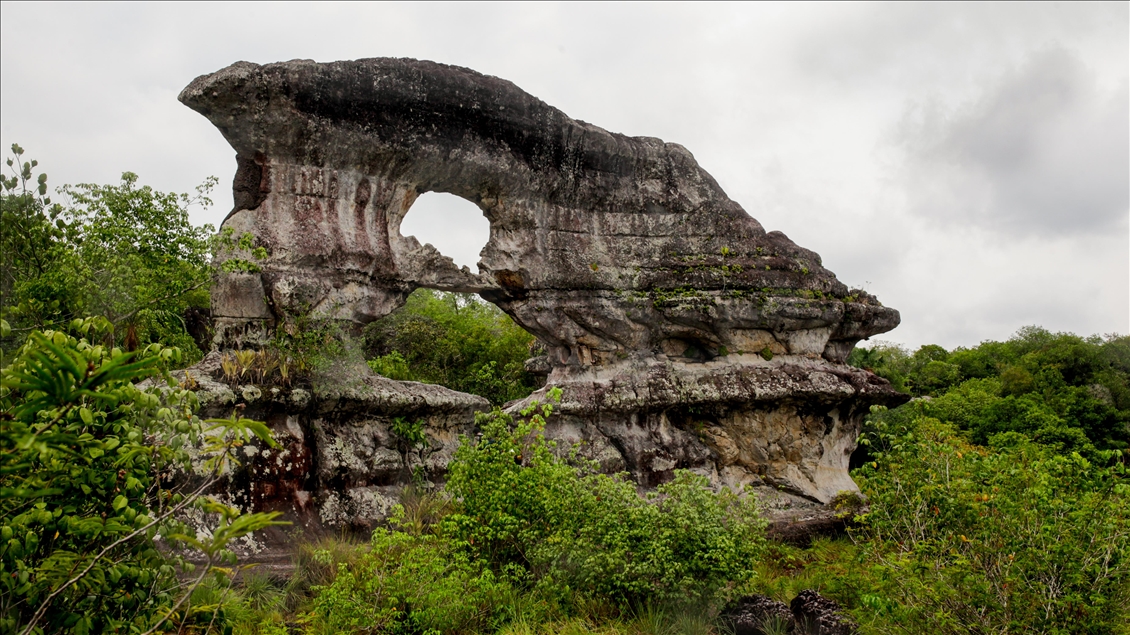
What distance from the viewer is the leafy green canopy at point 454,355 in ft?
57.2

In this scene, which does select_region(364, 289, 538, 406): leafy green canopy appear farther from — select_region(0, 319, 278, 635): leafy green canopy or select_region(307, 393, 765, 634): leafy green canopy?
select_region(0, 319, 278, 635): leafy green canopy

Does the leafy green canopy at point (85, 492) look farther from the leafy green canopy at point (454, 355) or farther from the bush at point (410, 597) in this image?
the leafy green canopy at point (454, 355)

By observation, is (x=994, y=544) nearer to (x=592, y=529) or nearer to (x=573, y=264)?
(x=592, y=529)

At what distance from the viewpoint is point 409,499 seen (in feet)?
34.8

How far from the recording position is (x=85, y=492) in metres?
3.60

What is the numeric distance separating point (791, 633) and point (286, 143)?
8.92 meters

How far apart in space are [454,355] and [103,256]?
9564 millimetres

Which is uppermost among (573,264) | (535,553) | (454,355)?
(573,264)

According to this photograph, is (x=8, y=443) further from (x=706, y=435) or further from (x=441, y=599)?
(x=706, y=435)

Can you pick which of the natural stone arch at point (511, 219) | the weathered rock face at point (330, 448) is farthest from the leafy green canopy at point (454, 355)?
the weathered rock face at point (330, 448)

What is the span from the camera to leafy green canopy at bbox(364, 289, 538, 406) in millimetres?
17438

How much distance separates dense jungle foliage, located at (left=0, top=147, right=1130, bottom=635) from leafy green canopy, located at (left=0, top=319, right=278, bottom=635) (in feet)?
0.05

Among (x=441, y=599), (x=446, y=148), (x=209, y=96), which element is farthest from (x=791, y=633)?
(x=209, y=96)

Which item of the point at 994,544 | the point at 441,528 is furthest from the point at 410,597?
the point at 994,544
